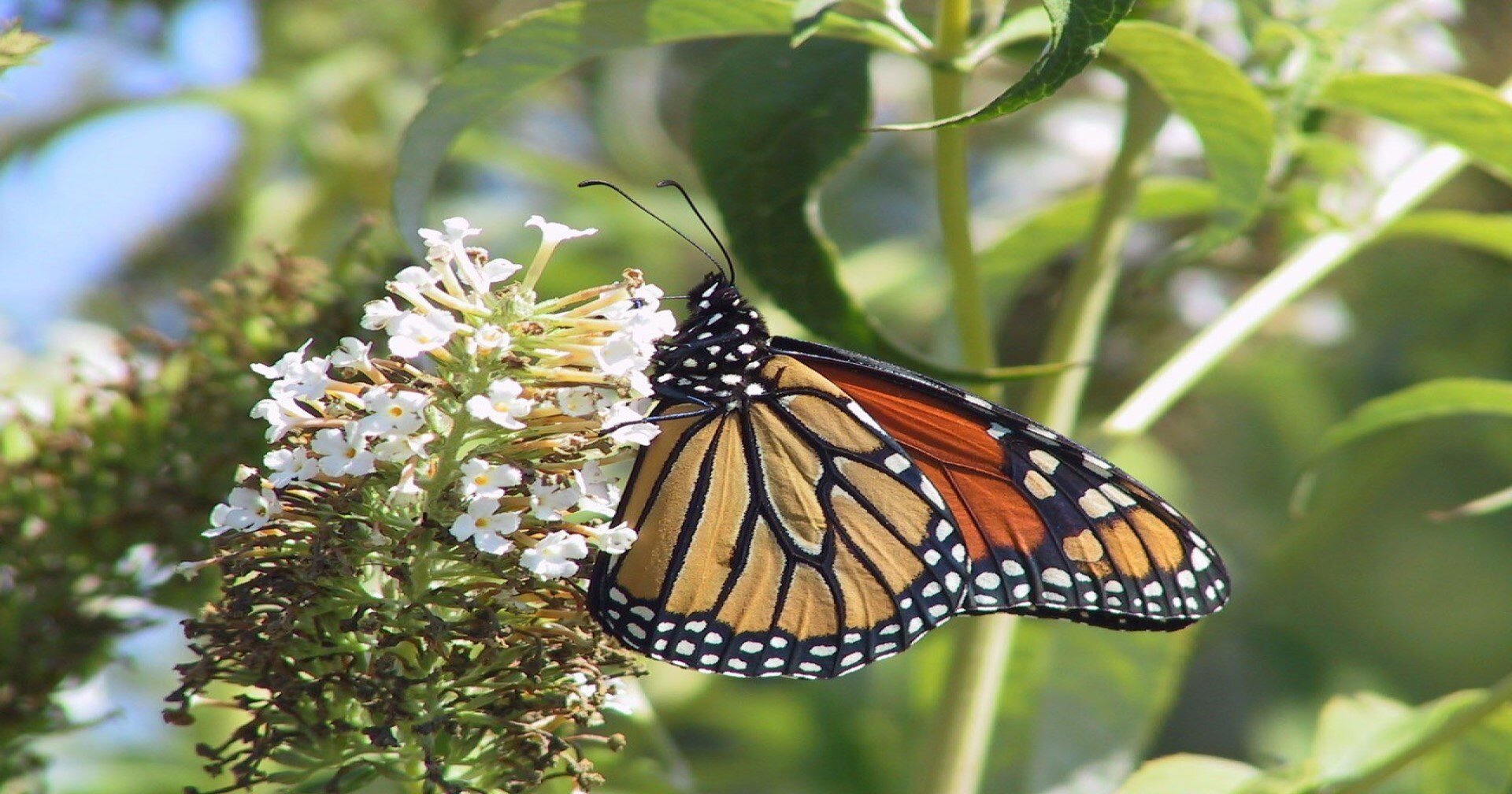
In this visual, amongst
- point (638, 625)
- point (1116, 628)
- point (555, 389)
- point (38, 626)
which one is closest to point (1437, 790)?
point (1116, 628)

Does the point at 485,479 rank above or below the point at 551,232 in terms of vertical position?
below

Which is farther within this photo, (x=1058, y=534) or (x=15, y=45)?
(x=1058, y=534)

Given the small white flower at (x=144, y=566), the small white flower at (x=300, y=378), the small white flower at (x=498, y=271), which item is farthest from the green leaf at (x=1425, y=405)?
the small white flower at (x=144, y=566)

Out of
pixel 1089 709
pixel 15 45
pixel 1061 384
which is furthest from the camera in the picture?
pixel 1089 709

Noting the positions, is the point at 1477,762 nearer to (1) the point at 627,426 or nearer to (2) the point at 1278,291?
(2) the point at 1278,291

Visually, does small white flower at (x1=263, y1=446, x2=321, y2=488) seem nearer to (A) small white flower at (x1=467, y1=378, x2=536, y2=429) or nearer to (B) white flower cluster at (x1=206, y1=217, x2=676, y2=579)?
(B) white flower cluster at (x1=206, y1=217, x2=676, y2=579)

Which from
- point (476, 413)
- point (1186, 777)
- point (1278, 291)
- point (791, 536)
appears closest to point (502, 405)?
point (476, 413)
